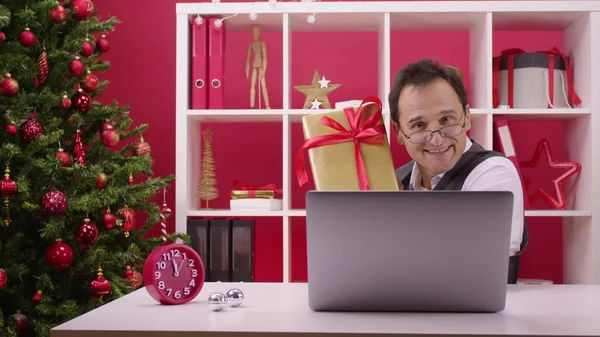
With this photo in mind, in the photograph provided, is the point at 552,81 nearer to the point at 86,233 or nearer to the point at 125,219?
the point at 125,219

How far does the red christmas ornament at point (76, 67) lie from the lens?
8.96 feet

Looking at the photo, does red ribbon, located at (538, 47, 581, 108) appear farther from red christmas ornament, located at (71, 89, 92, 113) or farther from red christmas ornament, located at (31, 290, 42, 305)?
red christmas ornament, located at (31, 290, 42, 305)

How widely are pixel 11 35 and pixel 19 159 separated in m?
0.46

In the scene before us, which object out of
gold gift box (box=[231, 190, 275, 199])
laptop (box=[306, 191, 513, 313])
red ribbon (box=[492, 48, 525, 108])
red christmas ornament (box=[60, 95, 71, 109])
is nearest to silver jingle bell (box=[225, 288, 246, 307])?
laptop (box=[306, 191, 513, 313])

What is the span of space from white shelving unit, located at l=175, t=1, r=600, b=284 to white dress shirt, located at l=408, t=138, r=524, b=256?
125 centimetres

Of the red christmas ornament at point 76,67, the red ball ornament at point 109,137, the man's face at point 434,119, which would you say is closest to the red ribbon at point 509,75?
the man's face at point 434,119

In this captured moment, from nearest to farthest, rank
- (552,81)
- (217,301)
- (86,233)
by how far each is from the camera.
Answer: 1. (217,301)
2. (86,233)
3. (552,81)

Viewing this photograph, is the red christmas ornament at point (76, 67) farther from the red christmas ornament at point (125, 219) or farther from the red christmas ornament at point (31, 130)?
the red christmas ornament at point (125, 219)

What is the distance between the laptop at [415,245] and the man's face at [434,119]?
0.87 m

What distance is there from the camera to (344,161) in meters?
1.48

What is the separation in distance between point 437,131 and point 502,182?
0.23m

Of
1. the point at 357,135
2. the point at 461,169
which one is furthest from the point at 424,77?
the point at 357,135

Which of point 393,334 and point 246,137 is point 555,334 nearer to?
point 393,334

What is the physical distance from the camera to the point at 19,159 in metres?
2.66
